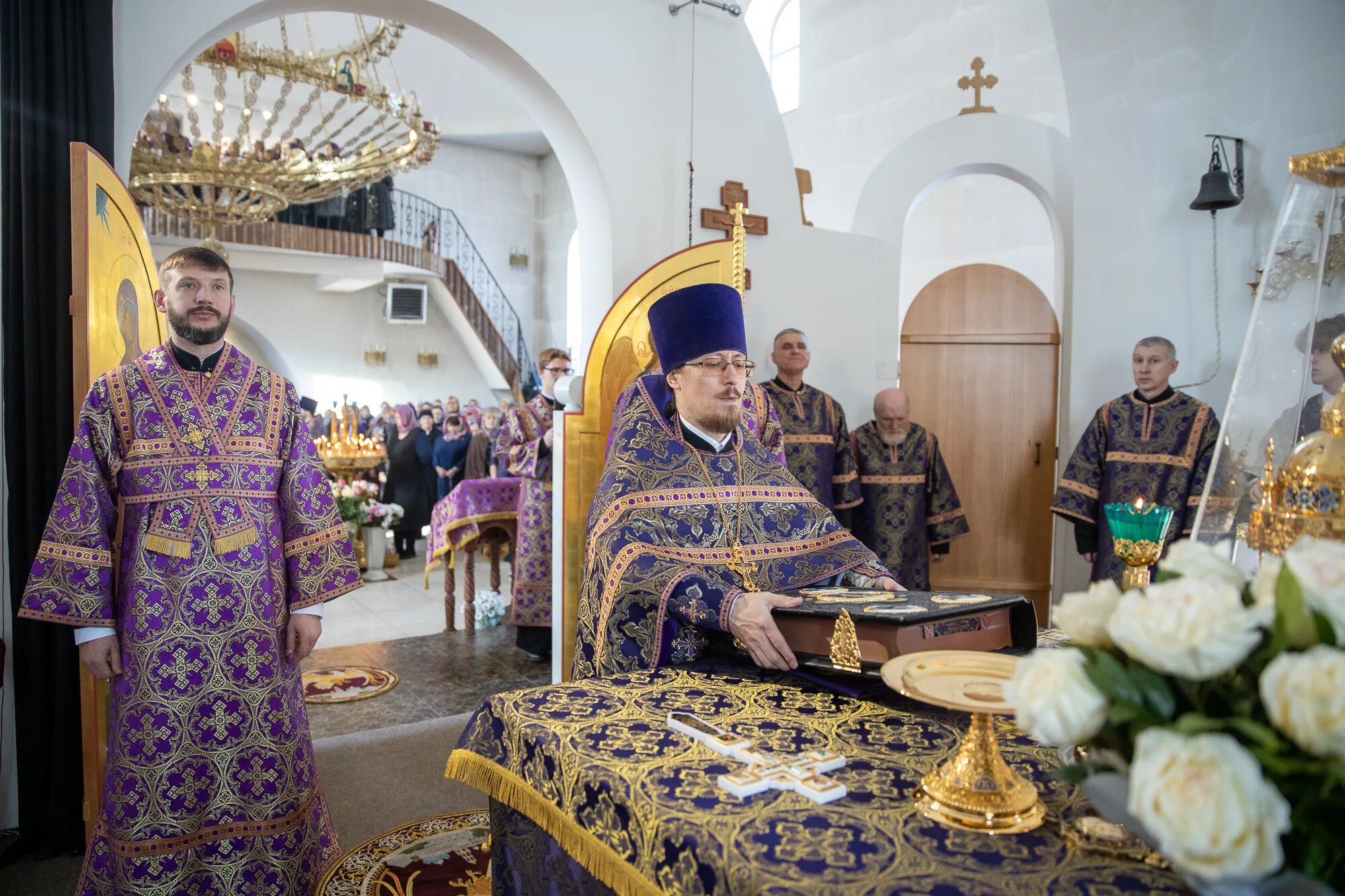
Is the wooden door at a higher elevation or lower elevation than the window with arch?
lower

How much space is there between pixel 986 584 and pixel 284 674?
5.35 meters

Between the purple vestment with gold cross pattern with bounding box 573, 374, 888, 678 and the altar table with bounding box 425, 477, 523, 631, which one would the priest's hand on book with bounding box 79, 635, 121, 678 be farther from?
the altar table with bounding box 425, 477, 523, 631

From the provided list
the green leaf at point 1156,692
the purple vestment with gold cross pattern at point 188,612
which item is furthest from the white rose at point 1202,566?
the purple vestment with gold cross pattern at point 188,612

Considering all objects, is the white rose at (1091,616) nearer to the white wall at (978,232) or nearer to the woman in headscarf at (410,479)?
the white wall at (978,232)

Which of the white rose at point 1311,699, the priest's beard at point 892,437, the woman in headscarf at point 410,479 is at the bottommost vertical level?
the woman in headscarf at point 410,479

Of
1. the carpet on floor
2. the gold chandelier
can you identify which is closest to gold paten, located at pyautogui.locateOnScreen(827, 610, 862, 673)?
the carpet on floor

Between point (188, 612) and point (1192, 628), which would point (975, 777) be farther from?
point (188, 612)

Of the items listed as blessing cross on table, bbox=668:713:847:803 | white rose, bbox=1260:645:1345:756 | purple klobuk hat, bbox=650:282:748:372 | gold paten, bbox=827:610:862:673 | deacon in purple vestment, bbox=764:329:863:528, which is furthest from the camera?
deacon in purple vestment, bbox=764:329:863:528

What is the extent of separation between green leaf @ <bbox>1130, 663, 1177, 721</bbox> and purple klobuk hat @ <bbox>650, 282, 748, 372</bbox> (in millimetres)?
2135

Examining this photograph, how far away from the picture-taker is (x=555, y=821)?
1.69 meters

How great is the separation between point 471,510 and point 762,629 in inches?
182

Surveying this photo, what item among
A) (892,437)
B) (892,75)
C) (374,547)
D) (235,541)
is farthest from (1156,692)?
A: (892,75)

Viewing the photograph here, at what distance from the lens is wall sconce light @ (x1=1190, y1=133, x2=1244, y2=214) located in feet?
18.6

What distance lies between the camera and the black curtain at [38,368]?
336cm
